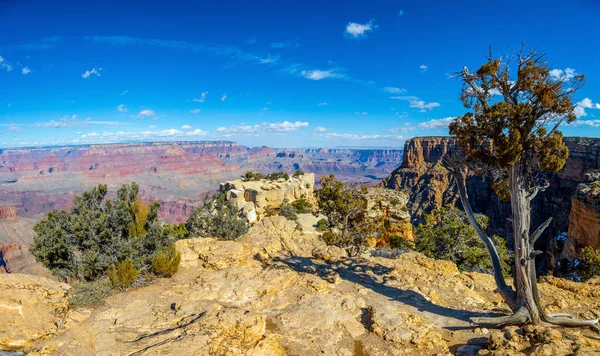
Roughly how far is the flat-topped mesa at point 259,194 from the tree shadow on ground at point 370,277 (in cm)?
2053

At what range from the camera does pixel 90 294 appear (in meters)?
9.81

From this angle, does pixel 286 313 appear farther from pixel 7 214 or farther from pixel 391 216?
pixel 7 214

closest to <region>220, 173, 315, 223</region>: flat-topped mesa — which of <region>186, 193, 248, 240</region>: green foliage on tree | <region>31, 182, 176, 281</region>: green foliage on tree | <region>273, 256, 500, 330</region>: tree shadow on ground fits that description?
<region>186, 193, 248, 240</region>: green foliage on tree

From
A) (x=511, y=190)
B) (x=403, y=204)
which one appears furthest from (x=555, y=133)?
(x=403, y=204)

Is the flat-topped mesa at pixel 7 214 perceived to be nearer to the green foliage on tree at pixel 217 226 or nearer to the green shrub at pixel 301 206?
the green shrub at pixel 301 206

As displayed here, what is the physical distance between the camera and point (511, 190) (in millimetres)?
9633

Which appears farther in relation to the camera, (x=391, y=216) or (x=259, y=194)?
(x=259, y=194)

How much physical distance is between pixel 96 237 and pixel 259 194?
2857 cm

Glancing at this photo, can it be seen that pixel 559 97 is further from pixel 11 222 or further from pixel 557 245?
pixel 11 222

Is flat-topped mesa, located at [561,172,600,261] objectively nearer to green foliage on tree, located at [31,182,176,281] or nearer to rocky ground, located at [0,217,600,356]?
rocky ground, located at [0,217,600,356]

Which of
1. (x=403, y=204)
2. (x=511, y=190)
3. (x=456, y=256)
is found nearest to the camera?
(x=511, y=190)

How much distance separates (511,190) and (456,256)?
12903 millimetres

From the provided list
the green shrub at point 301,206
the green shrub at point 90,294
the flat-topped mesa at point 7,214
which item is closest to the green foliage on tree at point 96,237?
Answer: the green shrub at point 90,294

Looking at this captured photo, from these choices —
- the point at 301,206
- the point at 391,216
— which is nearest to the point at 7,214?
the point at 301,206
